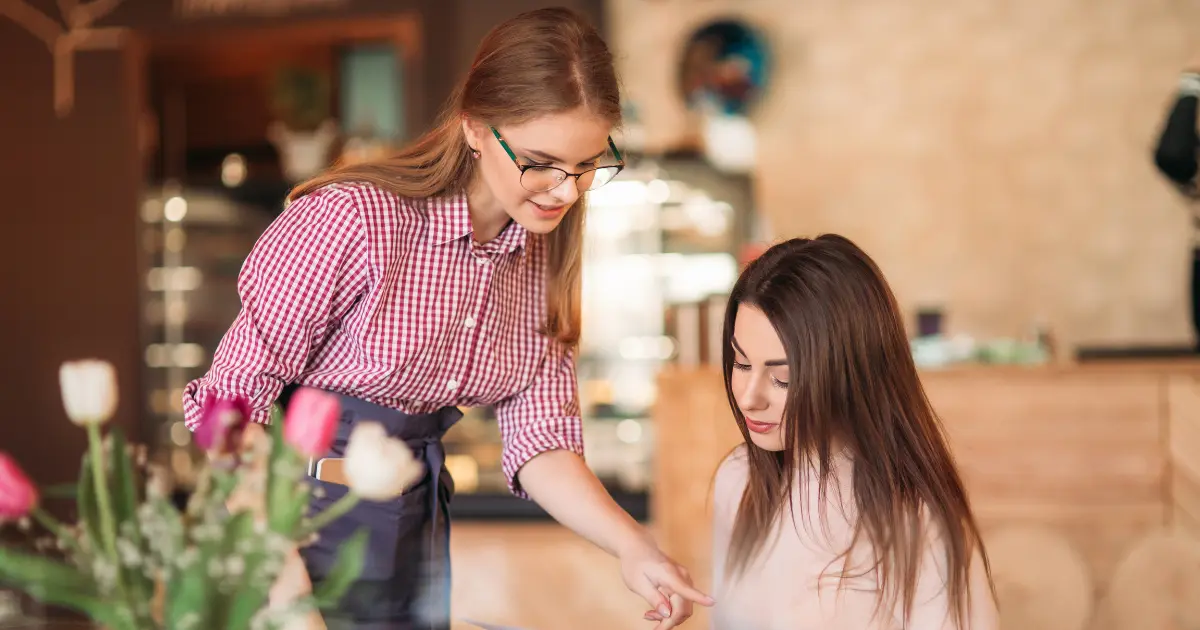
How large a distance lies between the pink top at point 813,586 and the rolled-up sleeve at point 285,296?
0.72 m

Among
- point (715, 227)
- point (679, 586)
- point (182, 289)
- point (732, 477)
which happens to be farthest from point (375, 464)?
point (182, 289)

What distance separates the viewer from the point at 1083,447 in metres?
3.59

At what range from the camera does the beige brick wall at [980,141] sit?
4.62 metres

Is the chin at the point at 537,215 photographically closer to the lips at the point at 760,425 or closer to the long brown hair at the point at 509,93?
the long brown hair at the point at 509,93

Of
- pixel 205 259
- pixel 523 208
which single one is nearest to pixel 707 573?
pixel 523 208

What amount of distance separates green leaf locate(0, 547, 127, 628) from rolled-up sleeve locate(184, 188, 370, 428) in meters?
0.48

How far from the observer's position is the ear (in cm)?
138

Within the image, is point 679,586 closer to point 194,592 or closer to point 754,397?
point 754,397

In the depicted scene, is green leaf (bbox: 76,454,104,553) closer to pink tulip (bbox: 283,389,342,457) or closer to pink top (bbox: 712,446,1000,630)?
pink tulip (bbox: 283,389,342,457)

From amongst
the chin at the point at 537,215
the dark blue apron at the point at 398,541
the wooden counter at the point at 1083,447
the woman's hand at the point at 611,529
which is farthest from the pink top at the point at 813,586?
the wooden counter at the point at 1083,447

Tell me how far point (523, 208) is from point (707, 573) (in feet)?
8.03

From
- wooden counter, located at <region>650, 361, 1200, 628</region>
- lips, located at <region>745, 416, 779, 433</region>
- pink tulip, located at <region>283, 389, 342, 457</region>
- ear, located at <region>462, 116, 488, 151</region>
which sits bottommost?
wooden counter, located at <region>650, 361, 1200, 628</region>

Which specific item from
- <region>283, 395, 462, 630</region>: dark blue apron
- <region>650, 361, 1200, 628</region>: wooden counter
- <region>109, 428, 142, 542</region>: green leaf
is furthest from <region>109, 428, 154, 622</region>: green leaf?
<region>650, 361, 1200, 628</region>: wooden counter

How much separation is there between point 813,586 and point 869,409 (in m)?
0.27
